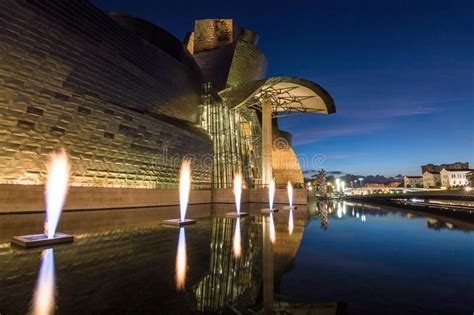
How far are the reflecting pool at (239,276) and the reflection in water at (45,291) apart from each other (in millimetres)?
14

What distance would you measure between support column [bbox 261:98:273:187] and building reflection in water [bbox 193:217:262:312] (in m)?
20.7

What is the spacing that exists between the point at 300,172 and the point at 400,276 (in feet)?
174

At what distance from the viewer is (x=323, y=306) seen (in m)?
3.84

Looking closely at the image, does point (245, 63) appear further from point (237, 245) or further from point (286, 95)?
point (237, 245)

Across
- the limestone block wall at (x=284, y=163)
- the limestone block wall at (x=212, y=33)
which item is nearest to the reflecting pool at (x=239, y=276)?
the limestone block wall at (x=212, y=33)

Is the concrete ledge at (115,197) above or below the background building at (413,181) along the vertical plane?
below

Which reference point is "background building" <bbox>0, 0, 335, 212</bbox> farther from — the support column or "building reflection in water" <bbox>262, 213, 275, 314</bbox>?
"building reflection in water" <bbox>262, 213, 275, 314</bbox>

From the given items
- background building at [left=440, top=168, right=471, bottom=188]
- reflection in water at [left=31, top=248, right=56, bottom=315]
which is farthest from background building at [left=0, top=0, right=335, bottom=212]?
background building at [left=440, top=168, right=471, bottom=188]

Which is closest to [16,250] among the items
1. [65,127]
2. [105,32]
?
[65,127]

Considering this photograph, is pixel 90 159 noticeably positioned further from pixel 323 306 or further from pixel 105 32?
pixel 323 306

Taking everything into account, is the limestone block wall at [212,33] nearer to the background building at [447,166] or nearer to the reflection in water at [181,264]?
the reflection in water at [181,264]

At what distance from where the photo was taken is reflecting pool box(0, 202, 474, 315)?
12.6 ft

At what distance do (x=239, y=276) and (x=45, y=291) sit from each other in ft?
9.96

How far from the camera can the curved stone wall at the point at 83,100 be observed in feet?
48.8
